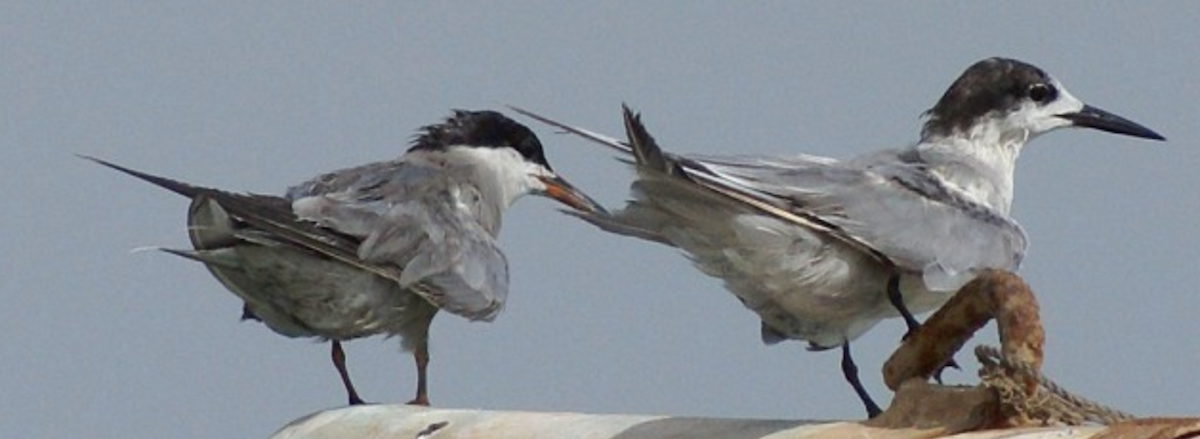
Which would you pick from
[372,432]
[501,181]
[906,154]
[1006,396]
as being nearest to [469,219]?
[501,181]

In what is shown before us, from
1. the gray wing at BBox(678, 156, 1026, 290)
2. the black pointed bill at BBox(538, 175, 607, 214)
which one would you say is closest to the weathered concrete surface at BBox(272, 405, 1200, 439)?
the gray wing at BBox(678, 156, 1026, 290)

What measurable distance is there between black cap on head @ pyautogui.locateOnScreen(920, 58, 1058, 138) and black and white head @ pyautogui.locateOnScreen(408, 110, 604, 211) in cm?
133

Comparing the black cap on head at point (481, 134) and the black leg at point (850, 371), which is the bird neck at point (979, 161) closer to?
the black leg at point (850, 371)

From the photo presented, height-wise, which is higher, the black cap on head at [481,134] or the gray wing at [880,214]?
the black cap on head at [481,134]

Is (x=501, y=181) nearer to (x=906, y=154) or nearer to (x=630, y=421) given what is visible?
(x=906, y=154)

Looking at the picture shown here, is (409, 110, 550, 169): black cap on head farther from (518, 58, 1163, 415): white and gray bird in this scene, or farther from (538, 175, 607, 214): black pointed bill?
(518, 58, 1163, 415): white and gray bird

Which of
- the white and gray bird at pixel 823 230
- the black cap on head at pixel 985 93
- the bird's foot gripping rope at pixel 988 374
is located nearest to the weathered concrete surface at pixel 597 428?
the bird's foot gripping rope at pixel 988 374

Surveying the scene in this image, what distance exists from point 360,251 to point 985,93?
166 centimetres

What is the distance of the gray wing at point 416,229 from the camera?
5.97 meters

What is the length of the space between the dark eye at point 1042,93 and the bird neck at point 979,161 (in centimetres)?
9

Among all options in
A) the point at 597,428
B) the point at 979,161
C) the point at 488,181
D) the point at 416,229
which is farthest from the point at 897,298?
the point at 488,181

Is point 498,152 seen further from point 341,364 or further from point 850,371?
point 850,371

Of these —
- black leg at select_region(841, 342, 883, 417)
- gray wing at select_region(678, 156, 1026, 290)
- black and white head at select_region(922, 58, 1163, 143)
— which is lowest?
black leg at select_region(841, 342, 883, 417)

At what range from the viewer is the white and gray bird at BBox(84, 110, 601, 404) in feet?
19.8
